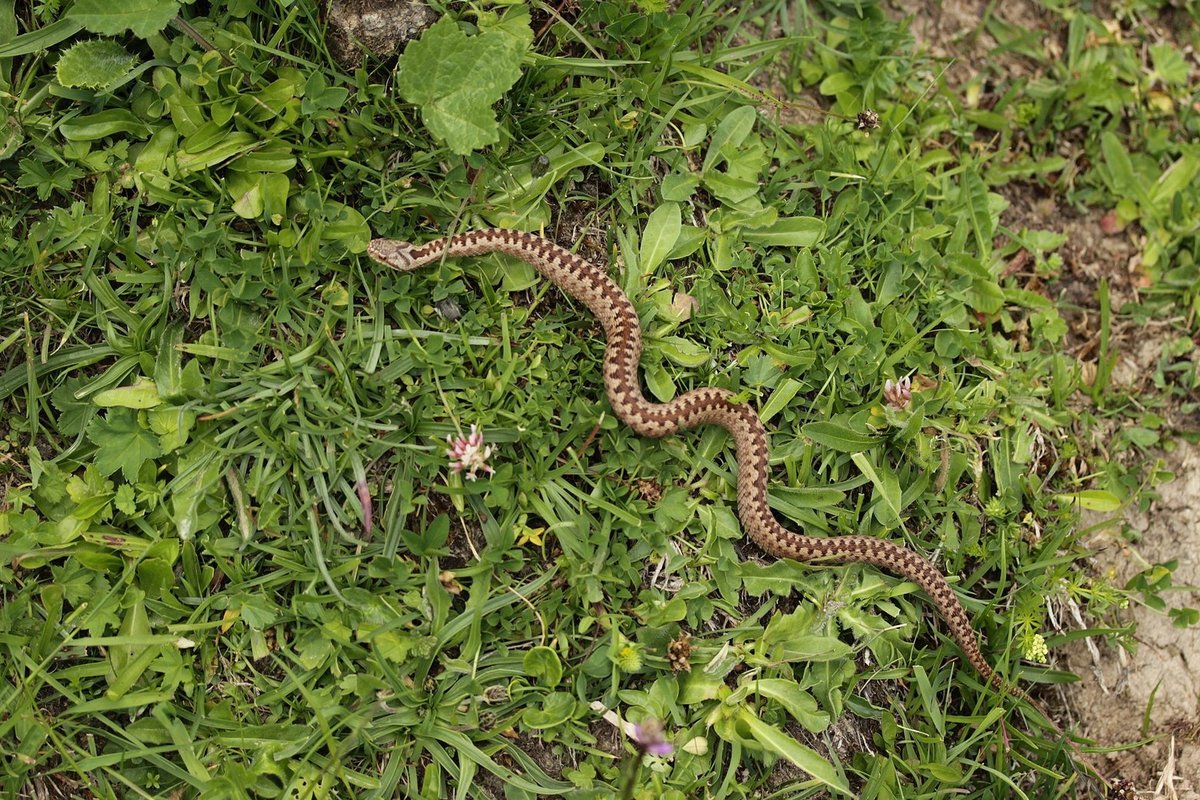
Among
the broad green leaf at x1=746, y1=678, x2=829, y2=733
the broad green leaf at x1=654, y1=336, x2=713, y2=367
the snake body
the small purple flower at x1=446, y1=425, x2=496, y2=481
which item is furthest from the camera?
the broad green leaf at x1=654, y1=336, x2=713, y2=367

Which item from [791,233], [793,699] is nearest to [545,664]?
[793,699]

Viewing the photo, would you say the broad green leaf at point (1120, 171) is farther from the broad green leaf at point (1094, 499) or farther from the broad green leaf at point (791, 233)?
the broad green leaf at point (791, 233)

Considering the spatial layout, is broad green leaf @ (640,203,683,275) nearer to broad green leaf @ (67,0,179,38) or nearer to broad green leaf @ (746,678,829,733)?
broad green leaf @ (746,678,829,733)

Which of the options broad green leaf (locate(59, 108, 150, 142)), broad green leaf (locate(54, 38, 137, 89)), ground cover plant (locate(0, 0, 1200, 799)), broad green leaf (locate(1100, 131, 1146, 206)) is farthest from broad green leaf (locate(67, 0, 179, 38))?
broad green leaf (locate(1100, 131, 1146, 206))

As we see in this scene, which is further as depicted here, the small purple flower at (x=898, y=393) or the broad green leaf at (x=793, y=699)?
the small purple flower at (x=898, y=393)

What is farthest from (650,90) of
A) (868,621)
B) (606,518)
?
(868,621)

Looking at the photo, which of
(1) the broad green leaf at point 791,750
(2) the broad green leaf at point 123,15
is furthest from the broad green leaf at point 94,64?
(1) the broad green leaf at point 791,750
